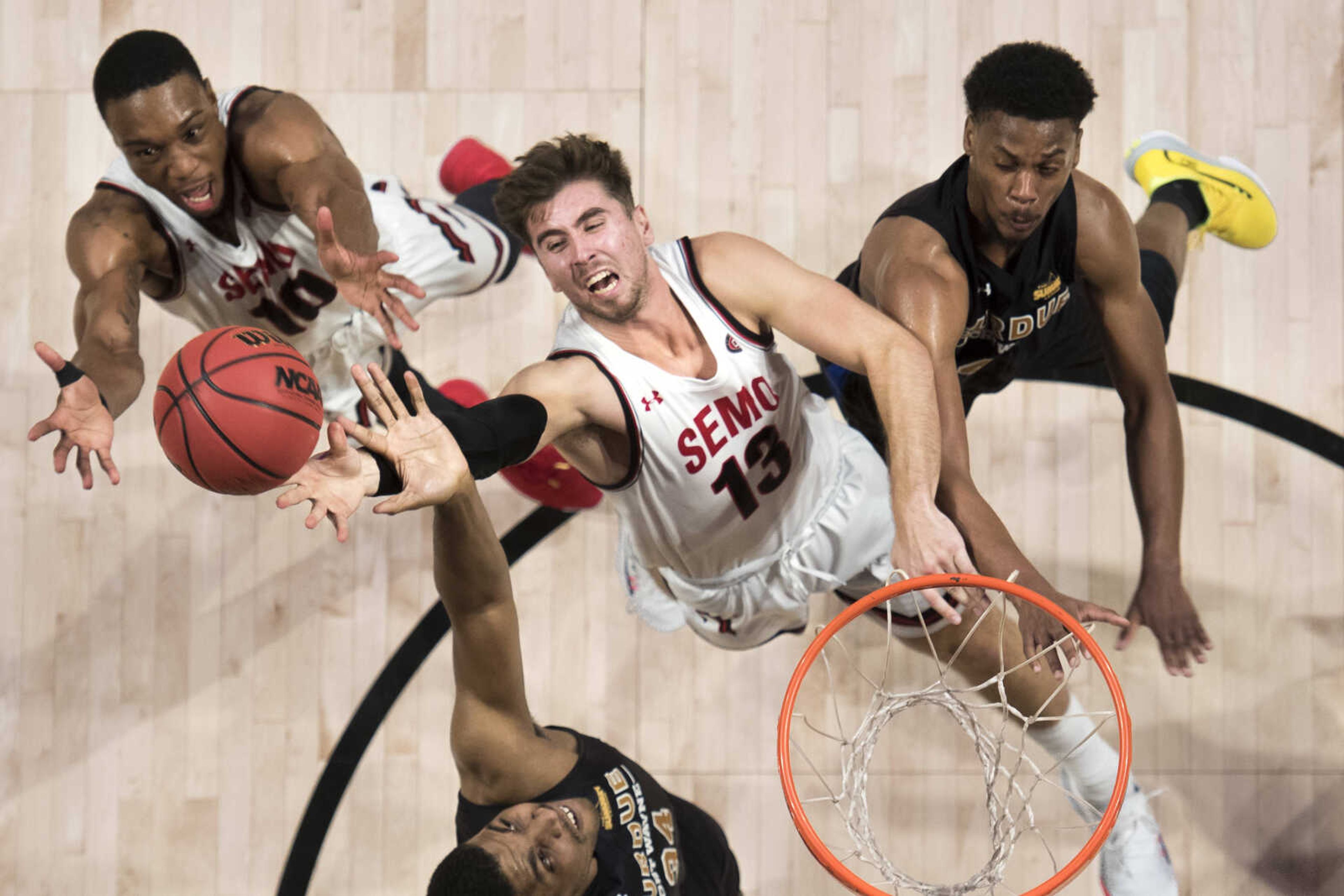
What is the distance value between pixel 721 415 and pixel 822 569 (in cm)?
55

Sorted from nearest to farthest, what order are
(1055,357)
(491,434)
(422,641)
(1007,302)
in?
1. (491,434)
2. (1007,302)
3. (1055,357)
4. (422,641)

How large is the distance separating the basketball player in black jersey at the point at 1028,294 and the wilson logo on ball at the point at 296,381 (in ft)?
4.09

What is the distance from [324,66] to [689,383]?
8.21ft

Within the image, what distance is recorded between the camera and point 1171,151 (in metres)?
3.72

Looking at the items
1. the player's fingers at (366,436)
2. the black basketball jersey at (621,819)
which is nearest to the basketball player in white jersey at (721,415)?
the player's fingers at (366,436)

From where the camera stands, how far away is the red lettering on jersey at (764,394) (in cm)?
253

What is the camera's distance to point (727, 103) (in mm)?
4031

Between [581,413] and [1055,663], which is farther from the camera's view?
[1055,663]

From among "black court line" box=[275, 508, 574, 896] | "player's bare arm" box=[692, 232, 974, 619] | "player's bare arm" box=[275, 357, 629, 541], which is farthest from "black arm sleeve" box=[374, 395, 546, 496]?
"black court line" box=[275, 508, 574, 896]

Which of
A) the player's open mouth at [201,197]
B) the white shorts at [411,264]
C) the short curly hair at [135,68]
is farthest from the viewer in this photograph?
the white shorts at [411,264]

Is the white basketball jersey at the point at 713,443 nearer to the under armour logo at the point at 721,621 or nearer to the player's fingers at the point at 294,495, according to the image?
the under armour logo at the point at 721,621

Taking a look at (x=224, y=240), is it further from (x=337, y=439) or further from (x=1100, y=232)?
(x=1100, y=232)

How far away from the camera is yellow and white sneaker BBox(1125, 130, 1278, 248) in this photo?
3656mm

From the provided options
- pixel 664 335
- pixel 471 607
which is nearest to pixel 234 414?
pixel 471 607
